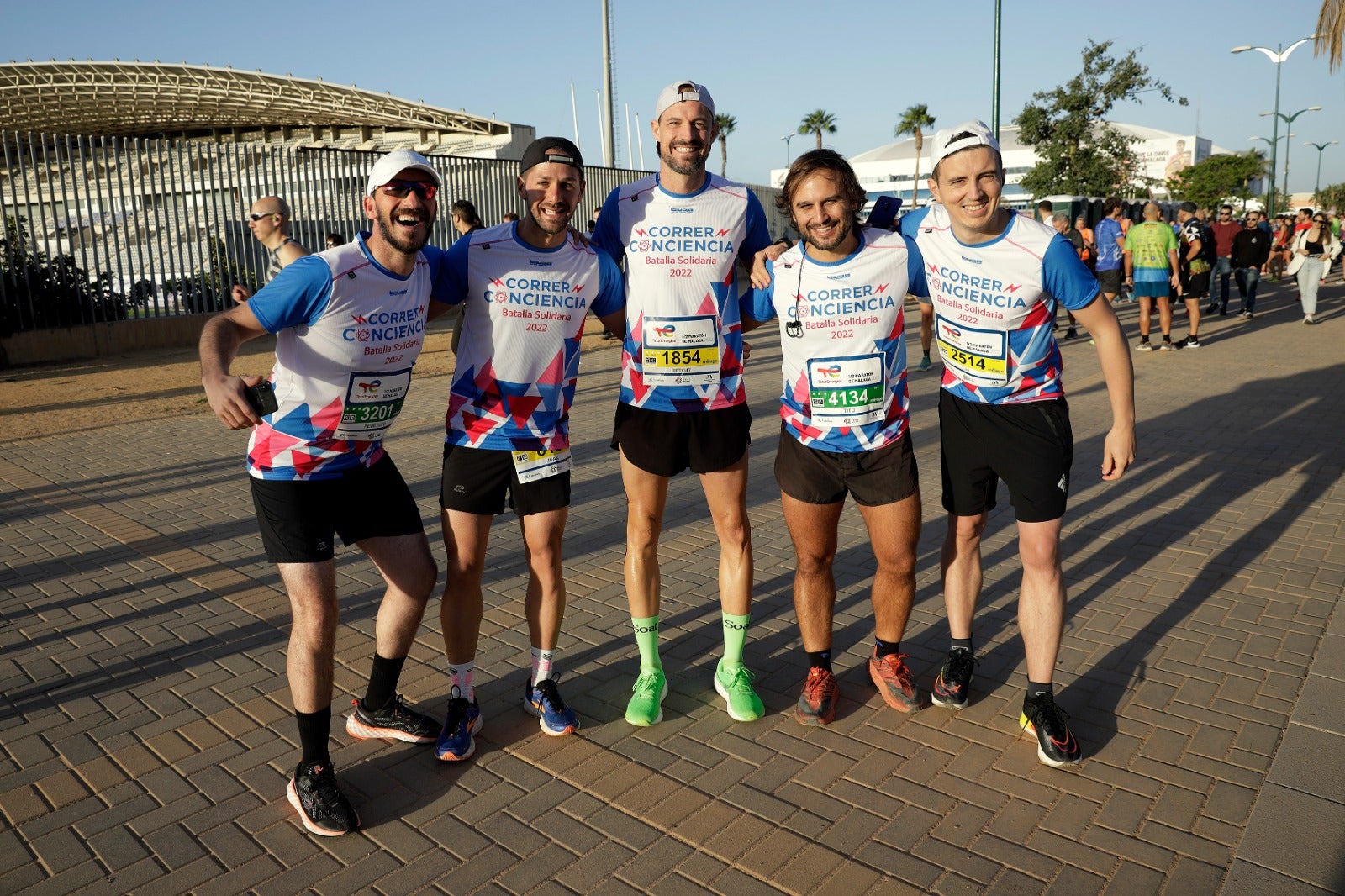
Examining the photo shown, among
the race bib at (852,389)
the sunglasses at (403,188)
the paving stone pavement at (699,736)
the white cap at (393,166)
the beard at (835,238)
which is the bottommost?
the paving stone pavement at (699,736)

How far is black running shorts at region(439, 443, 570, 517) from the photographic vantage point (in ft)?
11.7

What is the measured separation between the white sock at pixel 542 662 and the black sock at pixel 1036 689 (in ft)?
5.72

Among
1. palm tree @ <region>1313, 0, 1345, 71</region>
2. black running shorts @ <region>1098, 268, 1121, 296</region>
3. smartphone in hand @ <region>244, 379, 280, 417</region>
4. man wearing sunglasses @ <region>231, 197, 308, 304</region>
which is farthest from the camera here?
black running shorts @ <region>1098, 268, 1121, 296</region>

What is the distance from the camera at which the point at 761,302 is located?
3.84 m

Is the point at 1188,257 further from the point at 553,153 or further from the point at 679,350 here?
the point at 553,153

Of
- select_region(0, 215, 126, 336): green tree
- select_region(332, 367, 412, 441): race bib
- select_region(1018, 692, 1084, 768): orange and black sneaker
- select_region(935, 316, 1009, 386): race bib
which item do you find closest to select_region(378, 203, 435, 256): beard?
select_region(332, 367, 412, 441): race bib

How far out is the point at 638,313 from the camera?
3729 mm

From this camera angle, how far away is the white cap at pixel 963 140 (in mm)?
3451

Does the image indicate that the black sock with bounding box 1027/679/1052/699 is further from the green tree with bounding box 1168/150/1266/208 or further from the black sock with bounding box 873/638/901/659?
the green tree with bounding box 1168/150/1266/208

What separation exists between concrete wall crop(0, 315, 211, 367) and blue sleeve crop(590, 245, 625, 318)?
495 inches

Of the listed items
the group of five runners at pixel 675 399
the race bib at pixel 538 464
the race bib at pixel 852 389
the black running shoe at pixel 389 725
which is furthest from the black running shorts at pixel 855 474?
the black running shoe at pixel 389 725

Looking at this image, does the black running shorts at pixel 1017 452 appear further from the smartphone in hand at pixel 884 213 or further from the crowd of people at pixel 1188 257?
the crowd of people at pixel 1188 257

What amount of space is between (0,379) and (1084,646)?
47.2 ft

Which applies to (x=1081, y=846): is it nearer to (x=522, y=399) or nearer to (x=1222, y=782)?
(x=1222, y=782)
